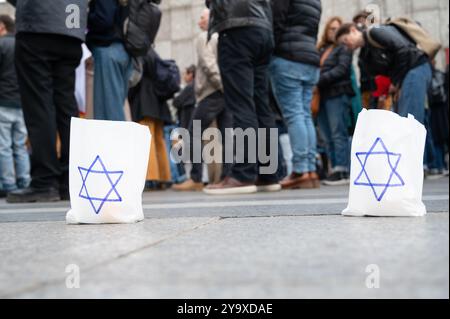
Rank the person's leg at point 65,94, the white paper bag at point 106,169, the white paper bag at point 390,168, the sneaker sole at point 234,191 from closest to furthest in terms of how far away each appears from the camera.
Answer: the white paper bag at point 390,168
the white paper bag at point 106,169
the person's leg at point 65,94
the sneaker sole at point 234,191

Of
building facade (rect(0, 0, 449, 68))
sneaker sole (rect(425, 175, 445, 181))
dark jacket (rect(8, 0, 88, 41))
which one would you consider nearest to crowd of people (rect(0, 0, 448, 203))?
dark jacket (rect(8, 0, 88, 41))

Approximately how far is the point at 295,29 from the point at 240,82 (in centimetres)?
82

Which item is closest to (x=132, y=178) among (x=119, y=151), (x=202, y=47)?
(x=119, y=151)

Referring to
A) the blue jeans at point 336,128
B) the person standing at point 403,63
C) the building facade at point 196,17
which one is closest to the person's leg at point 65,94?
the person standing at point 403,63

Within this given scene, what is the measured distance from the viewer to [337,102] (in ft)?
15.6

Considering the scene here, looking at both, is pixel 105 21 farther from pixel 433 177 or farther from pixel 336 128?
pixel 433 177

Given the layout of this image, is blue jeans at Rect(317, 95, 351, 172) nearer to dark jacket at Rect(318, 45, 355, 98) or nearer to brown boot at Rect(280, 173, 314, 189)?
dark jacket at Rect(318, 45, 355, 98)

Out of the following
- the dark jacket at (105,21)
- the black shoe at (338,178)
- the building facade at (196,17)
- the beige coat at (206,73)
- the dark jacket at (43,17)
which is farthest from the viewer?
the building facade at (196,17)

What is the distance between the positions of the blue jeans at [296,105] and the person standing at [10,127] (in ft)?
7.11

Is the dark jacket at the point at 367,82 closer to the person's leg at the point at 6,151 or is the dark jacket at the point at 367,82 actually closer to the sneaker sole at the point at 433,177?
the sneaker sole at the point at 433,177

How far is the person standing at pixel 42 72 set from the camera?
286cm

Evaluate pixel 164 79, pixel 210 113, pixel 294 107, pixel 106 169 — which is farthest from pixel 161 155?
pixel 106 169

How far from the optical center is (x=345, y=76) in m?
4.68

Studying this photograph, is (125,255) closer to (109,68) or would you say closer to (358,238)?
(358,238)
